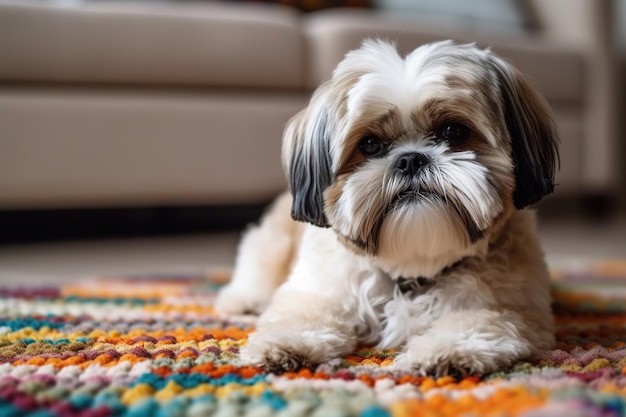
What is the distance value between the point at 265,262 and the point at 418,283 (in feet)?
1.93

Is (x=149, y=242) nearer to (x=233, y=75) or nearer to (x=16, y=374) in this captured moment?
(x=233, y=75)

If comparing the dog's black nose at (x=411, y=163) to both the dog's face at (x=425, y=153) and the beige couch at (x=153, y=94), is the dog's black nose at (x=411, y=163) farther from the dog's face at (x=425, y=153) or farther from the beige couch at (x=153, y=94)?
the beige couch at (x=153, y=94)

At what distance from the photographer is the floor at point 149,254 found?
243 cm

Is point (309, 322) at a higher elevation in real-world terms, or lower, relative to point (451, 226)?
lower

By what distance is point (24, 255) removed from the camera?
112 inches

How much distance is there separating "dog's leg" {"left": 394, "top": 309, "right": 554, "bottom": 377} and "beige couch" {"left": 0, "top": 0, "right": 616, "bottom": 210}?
5.51 feet

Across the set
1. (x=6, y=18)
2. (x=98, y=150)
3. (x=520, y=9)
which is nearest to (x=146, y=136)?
(x=98, y=150)

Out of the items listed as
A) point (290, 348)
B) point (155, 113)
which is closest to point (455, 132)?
point (290, 348)

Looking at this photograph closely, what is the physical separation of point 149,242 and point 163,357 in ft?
7.50

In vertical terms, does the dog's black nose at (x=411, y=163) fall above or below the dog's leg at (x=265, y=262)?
above

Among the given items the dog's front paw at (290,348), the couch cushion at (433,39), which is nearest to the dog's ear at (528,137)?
the dog's front paw at (290,348)

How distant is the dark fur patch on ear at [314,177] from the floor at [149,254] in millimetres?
1164

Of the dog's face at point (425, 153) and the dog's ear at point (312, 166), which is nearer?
the dog's face at point (425, 153)

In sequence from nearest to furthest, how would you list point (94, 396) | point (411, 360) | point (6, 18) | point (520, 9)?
point (94, 396), point (411, 360), point (6, 18), point (520, 9)
